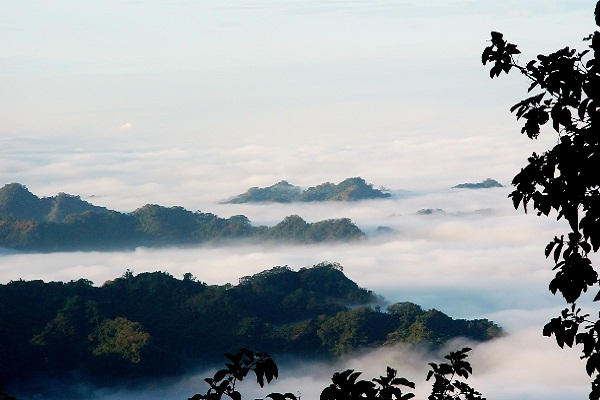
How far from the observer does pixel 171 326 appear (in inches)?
4464

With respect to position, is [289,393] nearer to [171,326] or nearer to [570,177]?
[570,177]

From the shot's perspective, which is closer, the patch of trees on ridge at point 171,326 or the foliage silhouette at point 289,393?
the foliage silhouette at point 289,393

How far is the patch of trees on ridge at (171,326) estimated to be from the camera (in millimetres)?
99938

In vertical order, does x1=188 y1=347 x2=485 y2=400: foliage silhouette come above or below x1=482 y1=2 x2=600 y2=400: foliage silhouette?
below

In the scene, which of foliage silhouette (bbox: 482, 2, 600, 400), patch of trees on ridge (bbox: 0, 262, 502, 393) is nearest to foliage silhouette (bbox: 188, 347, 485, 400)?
foliage silhouette (bbox: 482, 2, 600, 400)

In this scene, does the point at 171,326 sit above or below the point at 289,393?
above

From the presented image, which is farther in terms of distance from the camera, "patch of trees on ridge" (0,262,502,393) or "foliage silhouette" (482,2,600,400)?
"patch of trees on ridge" (0,262,502,393)

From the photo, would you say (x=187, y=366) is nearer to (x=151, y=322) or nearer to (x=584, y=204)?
(x=151, y=322)

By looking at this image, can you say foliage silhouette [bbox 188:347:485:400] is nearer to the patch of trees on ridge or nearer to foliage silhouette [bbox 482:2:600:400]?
foliage silhouette [bbox 482:2:600:400]

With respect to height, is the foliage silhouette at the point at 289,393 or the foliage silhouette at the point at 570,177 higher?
the foliage silhouette at the point at 570,177

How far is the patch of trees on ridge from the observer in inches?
3935

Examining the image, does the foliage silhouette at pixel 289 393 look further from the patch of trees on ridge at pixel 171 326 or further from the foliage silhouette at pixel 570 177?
the patch of trees on ridge at pixel 171 326

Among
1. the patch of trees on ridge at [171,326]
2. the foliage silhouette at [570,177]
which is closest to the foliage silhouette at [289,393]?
the foliage silhouette at [570,177]

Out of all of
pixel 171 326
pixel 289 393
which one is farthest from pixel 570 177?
pixel 171 326
